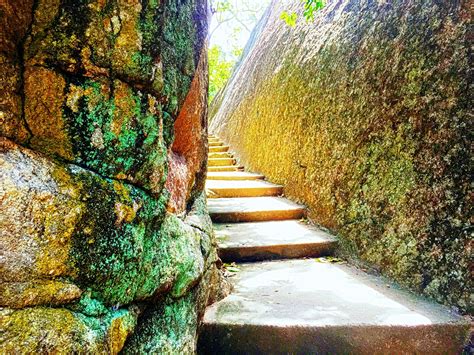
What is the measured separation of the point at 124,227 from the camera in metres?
1.00

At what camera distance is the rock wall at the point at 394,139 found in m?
1.68

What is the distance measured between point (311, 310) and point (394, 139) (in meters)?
1.32

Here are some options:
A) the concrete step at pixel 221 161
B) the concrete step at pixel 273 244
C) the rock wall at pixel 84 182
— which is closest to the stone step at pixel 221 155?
the concrete step at pixel 221 161

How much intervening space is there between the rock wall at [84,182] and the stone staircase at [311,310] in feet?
1.49

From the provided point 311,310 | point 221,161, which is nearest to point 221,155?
point 221,161

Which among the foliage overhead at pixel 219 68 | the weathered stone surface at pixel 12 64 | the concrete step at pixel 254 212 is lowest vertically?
the concrete step at pixel 254 212

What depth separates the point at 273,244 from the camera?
8.46 feet

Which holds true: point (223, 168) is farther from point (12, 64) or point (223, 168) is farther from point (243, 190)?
point (12, 64)

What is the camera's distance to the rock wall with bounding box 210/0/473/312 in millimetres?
1683

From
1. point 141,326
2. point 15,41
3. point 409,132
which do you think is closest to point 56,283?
point 141,326

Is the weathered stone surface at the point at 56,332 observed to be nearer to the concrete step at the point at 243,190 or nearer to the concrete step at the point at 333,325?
the concrete step at the point at 333,325

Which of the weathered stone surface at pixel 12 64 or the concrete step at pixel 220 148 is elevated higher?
the weathered stone surface at pixel 12 64

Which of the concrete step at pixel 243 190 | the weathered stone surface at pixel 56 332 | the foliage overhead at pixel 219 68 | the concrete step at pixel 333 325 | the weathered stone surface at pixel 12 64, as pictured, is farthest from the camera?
the foliage overhead at pixel 219 68

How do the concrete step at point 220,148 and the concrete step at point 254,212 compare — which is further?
the concrete step at point 220,148
